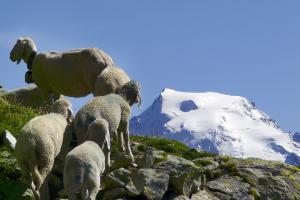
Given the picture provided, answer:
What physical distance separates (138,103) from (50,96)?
A: 6.65m

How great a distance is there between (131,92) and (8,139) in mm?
3772

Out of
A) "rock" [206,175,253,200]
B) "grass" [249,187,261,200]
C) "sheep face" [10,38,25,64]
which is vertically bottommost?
"grass" [249,187,261,200]

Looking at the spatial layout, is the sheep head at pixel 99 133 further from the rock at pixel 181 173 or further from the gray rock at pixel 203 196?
the gray rock at pixel 203 196

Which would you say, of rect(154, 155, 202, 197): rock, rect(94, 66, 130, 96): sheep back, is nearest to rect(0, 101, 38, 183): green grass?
rect(94, 66, 130, 96): sheep back

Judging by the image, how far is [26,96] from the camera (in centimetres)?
2988

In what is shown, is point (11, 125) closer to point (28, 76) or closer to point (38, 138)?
point (28, 76)

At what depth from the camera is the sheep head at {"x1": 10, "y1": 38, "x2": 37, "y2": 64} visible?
2600 cm

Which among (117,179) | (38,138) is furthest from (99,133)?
(117,179)

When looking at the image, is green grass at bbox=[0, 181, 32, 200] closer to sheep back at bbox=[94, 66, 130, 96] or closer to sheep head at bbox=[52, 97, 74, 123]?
sheep head at bbox=[52, 97, 74, 123]

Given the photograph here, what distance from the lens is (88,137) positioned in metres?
16.4

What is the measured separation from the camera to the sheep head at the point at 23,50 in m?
26.0

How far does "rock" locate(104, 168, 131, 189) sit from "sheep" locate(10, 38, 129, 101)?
367cm

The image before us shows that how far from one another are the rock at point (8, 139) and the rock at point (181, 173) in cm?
435

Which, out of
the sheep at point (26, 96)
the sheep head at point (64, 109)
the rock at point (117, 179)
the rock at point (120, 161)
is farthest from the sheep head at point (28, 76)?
the rock at point (117, 179)
